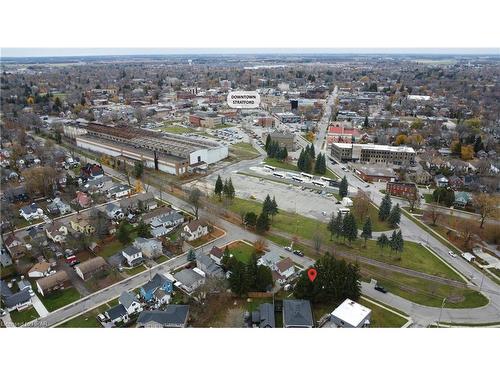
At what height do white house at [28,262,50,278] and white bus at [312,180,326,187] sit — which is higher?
white house at [28,262,50,278]

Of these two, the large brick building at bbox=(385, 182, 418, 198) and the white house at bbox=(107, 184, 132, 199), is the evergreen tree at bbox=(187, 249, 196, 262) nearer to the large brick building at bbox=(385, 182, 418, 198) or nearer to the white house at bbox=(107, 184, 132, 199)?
the white house at bbox=(107, 184, 132, 199)

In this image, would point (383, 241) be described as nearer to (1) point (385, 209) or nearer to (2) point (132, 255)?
(1) point (385, 209)

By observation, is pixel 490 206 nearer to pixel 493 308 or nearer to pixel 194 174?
pixel 493 308

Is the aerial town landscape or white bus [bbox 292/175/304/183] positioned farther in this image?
white bus [bbox 292/175/304/183]

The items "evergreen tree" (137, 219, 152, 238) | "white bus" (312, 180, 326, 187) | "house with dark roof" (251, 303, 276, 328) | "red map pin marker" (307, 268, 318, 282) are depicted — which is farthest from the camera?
"white bus" (312, 180, 326, 187)

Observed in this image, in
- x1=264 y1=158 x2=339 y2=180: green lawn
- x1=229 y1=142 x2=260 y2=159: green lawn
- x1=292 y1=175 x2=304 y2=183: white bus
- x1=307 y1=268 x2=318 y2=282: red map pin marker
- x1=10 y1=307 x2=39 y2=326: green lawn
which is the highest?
x1=307 y1=268 x2=318 y2=282: red map pin marker

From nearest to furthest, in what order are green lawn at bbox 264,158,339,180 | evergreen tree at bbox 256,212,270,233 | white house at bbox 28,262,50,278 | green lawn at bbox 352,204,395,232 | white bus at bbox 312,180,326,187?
white house at bbox 28,262,50,278 → evergreen tree at bbox 256,212,270,233 → green lawn at bbox 352,204,395,232 → white bus at bbox 312,180,326,187 → green lawn at bbox 264,158,339,180

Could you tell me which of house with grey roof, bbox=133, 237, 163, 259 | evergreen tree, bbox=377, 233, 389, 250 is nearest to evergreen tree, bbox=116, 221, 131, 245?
house with grey roof, bbox=133, 237, 163, 259

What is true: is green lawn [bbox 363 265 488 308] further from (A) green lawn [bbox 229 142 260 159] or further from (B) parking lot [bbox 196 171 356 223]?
(A) green lawn [bbox 229 142 260 159]

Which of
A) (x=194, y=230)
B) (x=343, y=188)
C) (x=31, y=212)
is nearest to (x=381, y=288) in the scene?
(x=194, y=230)
